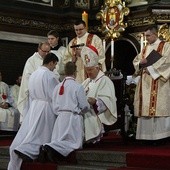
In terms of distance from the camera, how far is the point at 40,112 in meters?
7.57

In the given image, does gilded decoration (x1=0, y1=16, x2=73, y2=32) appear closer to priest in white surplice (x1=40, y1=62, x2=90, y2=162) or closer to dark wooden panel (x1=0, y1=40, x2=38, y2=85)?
dark wooden panel (x1=0, y1=40, x2=38, y2=85)

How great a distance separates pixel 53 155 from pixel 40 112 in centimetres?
86

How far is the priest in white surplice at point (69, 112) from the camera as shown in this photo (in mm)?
7137

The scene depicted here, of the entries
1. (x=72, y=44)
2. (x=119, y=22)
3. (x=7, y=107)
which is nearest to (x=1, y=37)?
(x=7, y=107)

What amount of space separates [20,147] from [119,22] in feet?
21.2

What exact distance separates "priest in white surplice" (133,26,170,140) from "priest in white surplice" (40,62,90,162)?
113cm

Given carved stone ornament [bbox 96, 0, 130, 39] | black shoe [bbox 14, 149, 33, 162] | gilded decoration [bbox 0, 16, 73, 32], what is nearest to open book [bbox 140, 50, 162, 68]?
black shoe [bbox 14, 149, 33, 162]

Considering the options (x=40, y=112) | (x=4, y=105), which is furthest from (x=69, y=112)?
(x=4, y=105)

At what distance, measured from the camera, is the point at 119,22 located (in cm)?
1286

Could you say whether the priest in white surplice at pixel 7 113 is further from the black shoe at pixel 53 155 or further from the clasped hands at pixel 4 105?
the black shoe at pixel 53 155

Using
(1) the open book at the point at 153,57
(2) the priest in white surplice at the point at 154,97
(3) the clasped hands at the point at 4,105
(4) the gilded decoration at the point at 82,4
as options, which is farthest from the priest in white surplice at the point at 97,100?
(4) the gilded decoration at the point at 82,4

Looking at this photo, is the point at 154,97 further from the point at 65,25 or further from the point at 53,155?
the point at 65,25

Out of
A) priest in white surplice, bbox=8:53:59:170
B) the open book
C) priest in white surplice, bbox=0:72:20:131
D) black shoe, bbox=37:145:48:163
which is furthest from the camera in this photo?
priest in white surplice, bbox=0:72:20:131

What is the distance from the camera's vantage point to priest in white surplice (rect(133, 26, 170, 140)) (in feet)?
25.4
